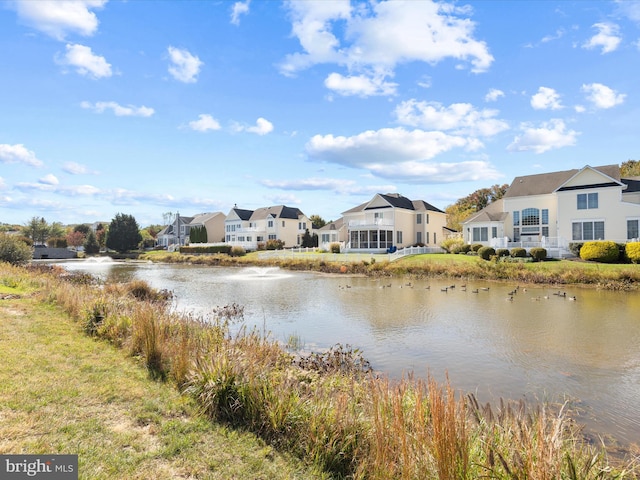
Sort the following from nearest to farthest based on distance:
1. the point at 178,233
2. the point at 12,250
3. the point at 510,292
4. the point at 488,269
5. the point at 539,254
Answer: the point at 510,292 < the point at 12,250 < the point at 488,269 < the point at 539,254 < the point at 178,233

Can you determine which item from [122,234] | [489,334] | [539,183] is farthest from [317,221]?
[489,334]

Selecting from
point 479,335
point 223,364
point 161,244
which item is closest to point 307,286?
point 479,335

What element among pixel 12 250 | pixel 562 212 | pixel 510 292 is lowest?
pixel 510 292

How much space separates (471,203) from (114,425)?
7259 cm

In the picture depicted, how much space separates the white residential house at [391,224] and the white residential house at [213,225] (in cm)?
3537

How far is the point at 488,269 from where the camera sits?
27.2 meters

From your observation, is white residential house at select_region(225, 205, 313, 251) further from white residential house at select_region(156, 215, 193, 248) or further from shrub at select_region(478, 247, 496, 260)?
shrub at select_region(478, 247, 496, 260)

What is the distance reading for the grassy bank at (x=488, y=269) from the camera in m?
22.3

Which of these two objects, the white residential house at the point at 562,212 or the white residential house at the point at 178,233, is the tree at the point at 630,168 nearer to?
the white residential house at the point at 562,212

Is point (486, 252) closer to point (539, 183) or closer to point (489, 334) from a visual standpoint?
point (539, 183)

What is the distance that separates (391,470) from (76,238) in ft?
324

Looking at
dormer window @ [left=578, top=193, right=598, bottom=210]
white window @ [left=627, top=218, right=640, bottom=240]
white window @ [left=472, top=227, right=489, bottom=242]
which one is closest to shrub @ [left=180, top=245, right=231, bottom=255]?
white window @ [left=472, top=227, right=489, bottom=242]

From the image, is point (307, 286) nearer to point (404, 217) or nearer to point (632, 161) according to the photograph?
point (404, 217)

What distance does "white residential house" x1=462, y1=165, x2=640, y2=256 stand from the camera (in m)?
30.2
